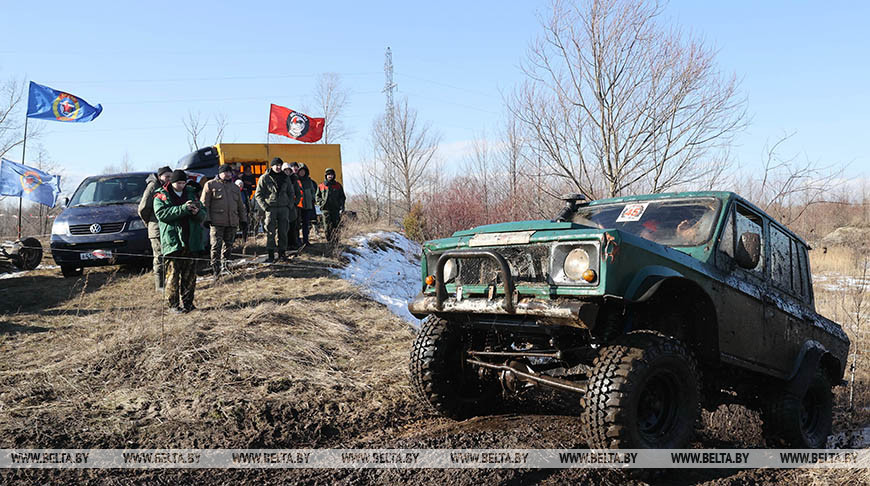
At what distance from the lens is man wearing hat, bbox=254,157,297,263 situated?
10.5 m

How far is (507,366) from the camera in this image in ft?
14.1

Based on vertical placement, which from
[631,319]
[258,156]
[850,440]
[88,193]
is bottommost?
[850,440]

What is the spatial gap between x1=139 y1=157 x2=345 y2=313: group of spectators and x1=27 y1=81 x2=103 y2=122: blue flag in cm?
442

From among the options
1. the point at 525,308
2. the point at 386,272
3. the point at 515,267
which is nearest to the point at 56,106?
the point at 386,272

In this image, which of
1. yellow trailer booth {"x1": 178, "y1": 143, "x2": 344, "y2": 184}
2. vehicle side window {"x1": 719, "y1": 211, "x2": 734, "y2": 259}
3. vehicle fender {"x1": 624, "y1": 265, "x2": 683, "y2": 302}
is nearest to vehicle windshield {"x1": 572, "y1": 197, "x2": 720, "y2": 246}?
vehicle side window {"x1": 719, "y1": 211, "x2": 734, "y2": 259}

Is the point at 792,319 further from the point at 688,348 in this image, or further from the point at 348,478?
the point at 348,478

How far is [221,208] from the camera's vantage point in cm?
925

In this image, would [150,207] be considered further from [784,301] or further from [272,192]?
[784,301]

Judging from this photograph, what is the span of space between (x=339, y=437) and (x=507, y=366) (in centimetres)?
145

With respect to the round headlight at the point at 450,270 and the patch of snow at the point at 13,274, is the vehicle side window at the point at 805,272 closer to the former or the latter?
the round headlight at the point at 450,270

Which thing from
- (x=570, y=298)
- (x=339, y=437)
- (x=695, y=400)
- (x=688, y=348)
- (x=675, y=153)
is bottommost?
(x=339, y=437)

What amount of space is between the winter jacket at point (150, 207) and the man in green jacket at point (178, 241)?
1078 millimetres

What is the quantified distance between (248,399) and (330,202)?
7932mm

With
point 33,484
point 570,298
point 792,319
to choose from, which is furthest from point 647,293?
point 33,484
